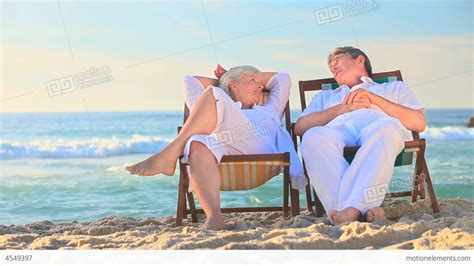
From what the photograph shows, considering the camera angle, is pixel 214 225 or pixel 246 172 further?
pixel 246 172

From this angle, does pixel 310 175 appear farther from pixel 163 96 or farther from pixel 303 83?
pixel 163 96

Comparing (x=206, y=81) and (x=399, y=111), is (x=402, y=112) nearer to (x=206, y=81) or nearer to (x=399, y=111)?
(x=399, y=111)

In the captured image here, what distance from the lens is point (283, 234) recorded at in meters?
3.49

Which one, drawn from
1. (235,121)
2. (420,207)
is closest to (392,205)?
(420,207)

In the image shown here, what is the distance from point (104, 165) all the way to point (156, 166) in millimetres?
8102

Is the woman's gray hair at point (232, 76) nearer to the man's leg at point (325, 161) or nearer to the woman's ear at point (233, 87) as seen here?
the woman's ear at point (233, 87)

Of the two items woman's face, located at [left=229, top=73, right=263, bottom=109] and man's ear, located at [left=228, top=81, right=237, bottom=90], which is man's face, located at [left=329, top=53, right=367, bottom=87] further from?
man's ear, located at [left=228, top=81, right=237, bottom=90]

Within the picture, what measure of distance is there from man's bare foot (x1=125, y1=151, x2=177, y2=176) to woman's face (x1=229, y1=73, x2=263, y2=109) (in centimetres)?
70

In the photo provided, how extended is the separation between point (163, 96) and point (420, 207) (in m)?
8.74

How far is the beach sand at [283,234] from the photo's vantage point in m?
3.24

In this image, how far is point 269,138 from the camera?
423 cm

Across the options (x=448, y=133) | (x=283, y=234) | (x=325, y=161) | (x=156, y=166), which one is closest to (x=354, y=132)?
(x=325, y=161)

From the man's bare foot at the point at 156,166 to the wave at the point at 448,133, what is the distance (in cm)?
976

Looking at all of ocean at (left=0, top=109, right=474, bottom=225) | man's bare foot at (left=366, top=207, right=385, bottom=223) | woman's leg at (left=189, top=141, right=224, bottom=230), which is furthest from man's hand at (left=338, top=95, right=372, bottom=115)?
ocean at (left=0, top=109, right=474, bottom=225)
